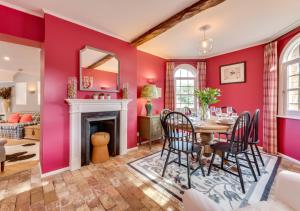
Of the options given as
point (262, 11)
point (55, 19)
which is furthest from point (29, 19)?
point (262, 11)

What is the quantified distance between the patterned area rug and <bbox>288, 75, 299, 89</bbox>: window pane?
155cm

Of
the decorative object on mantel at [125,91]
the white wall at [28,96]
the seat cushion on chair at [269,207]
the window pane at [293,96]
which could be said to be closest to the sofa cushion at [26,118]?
the white wall at [28,96]

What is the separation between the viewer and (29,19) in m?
2.39

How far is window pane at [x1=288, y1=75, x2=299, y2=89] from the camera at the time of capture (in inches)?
118

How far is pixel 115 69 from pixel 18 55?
3015mm

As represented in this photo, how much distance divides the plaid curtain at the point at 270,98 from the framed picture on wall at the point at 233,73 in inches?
22.1

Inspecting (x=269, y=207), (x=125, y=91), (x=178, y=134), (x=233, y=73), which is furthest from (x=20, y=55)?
(x=233, y=73)

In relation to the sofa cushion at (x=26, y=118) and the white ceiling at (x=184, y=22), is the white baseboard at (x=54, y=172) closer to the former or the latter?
the white ceiling at (x=184, y=22)

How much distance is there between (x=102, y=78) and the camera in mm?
3094

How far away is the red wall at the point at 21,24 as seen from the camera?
86.5 inches

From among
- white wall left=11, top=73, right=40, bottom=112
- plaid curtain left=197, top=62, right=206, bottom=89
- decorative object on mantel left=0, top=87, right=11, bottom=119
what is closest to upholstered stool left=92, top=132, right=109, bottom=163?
plaid curtain left=197, top=62, right=206, bottom=89

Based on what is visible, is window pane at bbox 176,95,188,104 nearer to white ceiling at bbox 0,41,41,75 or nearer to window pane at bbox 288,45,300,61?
window pane at bbox 288,45,300,61

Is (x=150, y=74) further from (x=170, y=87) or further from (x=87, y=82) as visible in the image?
(x=87, y=82)

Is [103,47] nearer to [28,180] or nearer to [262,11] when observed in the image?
[28,180]
